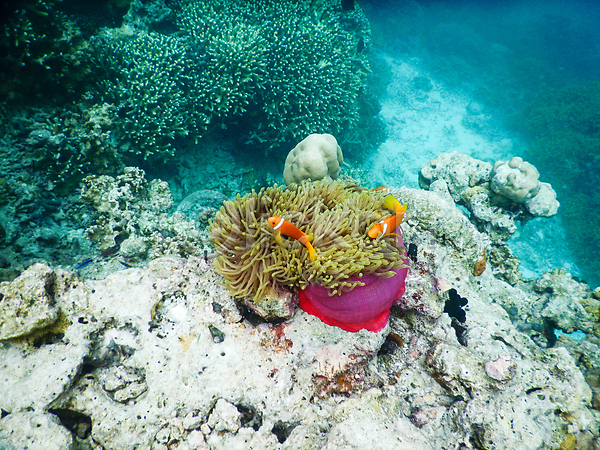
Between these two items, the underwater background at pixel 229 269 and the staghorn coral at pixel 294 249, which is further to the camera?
the staghorn coral at pixel 294 249

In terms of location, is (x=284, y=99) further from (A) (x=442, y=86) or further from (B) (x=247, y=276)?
(A) (x=442, y=86)

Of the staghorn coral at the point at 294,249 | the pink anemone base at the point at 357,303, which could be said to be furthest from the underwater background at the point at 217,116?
the pink anemone base at the point at 357,303

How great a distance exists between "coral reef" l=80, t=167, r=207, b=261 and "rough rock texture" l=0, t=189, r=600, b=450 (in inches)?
39.0

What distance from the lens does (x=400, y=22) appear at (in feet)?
51.9

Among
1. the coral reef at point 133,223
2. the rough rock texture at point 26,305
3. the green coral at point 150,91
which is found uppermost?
the green coral at point 150,91

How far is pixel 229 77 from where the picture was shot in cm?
509

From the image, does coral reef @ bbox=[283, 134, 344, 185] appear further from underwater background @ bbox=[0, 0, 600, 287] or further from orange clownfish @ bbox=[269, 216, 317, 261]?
orange clownfish @ bbox=[269, 216, 317, 261]

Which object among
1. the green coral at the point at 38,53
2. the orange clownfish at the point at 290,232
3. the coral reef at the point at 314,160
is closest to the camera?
the orange clownfish at the point at 290,232

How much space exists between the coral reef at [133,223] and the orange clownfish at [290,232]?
1.49 m

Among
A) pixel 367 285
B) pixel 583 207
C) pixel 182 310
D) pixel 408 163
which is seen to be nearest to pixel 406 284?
pixel 367 285

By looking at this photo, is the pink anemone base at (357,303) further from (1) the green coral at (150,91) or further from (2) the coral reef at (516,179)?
(1) the green coral at (150,91)

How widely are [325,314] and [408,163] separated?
9032mm

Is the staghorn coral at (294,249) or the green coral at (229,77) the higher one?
the green coral at (229,77)

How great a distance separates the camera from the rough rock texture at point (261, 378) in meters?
1.65
